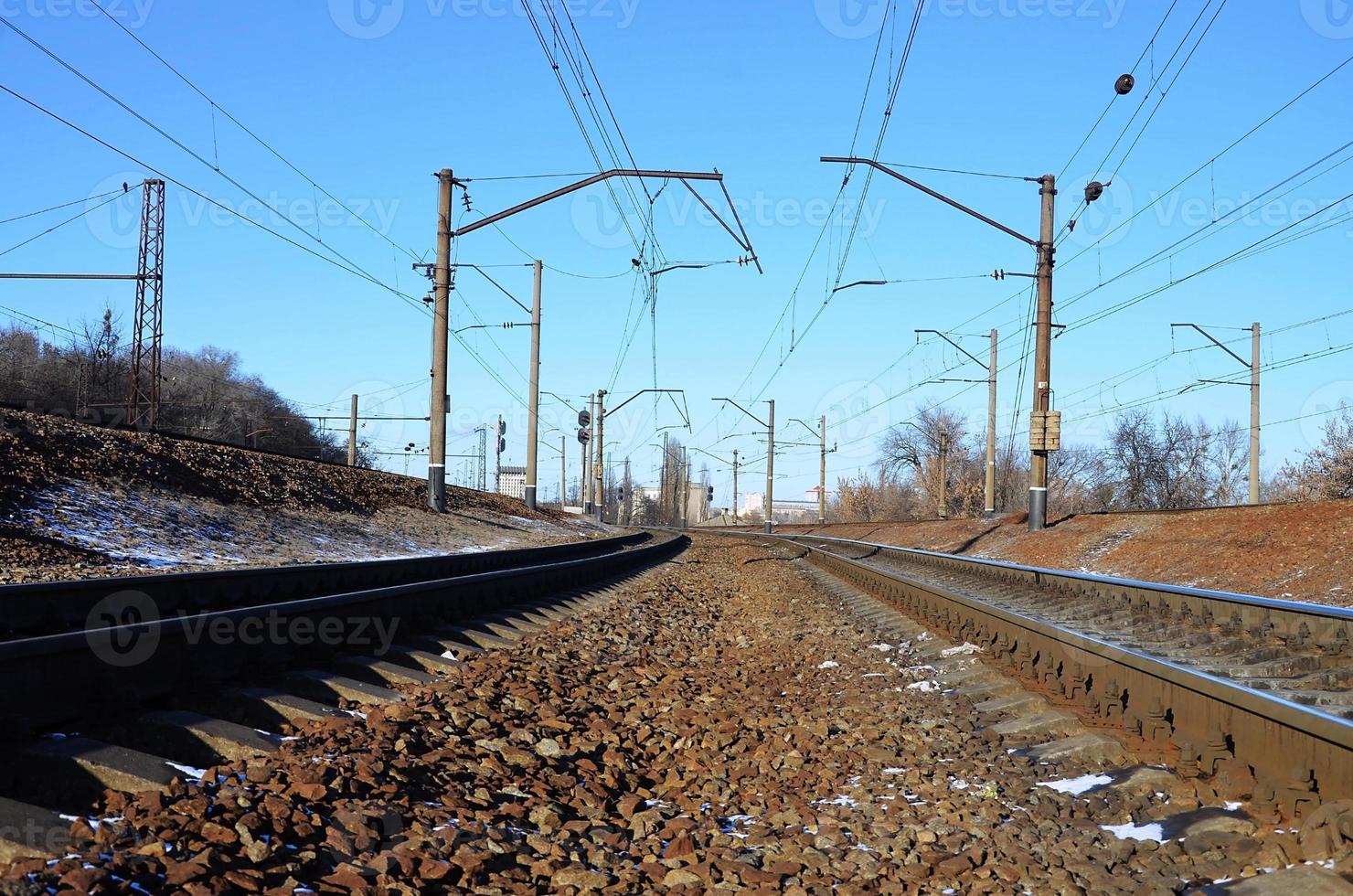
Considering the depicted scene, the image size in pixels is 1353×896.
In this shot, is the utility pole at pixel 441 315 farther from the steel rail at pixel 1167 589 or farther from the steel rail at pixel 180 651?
the steel rail at pixel 180 651

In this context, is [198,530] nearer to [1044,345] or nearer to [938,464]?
[1044,345]

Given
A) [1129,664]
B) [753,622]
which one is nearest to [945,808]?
[1129,664]

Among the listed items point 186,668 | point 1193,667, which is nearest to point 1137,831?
point 1193,667

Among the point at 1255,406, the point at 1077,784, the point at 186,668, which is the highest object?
the point at 1255,406

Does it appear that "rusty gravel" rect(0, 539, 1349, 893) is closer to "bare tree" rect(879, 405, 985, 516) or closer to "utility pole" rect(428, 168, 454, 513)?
"utility pole" rect(428, 168, 454, 513)

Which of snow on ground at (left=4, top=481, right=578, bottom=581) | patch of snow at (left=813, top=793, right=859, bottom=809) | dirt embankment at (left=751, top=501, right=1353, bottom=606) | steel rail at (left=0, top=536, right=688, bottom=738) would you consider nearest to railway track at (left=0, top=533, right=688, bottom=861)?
steel rail at (left=0, top=536, right=688, bottom=738)

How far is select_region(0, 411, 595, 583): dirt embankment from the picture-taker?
13758mm

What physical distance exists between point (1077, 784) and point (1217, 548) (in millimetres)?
16251

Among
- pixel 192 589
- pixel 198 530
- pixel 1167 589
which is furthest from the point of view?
pixel 198 530

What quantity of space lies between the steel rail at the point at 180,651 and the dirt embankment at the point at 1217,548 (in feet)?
40.2

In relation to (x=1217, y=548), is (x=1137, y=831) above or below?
below

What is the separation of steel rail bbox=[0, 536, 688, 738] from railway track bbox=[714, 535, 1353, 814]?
4.75 metres

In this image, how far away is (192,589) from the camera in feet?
28.6

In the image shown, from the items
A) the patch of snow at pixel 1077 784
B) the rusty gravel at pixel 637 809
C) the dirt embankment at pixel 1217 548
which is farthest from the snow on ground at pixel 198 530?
the dirt embankment at pixel 1217 548
